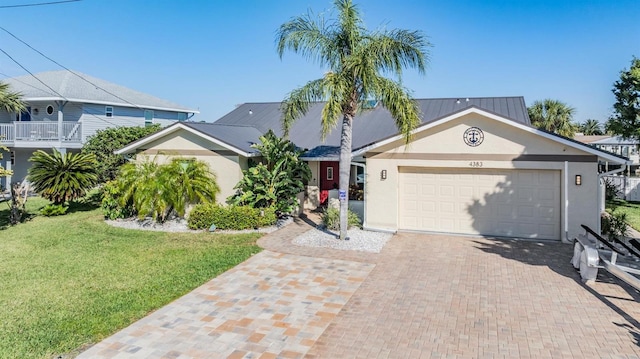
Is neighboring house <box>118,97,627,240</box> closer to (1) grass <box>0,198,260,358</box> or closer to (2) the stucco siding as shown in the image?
(1) grass <box>0,198,260,358</box>

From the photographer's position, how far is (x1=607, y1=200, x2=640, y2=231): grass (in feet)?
49.5

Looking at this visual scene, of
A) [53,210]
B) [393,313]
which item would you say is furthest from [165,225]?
[393,313]

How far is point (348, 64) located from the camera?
11.1 metres

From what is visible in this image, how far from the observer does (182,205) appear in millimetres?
14516

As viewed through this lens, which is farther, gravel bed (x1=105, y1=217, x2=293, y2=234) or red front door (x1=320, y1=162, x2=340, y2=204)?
red front door (x1=320, y1=162, x2=340, y2=204)

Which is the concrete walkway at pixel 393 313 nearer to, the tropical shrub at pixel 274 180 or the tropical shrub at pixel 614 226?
the tropical shrub at pixel 614 226

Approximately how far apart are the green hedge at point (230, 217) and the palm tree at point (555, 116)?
76.0 feet

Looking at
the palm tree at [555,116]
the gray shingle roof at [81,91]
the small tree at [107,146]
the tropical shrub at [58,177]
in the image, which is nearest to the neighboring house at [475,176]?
the tropical shrub at [58,177]

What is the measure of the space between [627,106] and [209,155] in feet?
58.1

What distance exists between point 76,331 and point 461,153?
36.0ft

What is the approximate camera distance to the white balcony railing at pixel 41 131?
78.3 ft

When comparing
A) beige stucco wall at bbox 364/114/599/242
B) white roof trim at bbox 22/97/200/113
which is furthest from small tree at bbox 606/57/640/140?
white roof trim at bbox 22/97/200/113

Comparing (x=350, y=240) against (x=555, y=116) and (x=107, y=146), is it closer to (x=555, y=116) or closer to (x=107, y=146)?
(x=107, y=146)

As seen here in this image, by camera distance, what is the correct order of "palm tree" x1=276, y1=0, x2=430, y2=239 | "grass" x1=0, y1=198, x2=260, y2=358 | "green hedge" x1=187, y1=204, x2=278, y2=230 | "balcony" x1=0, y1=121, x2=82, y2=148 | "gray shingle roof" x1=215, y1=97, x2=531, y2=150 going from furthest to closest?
1. "balcony" x1=0, y1=121, x2=82, y2=148
2. "gray shingle roof" x1=215, y1=97, x2=531, y2=150
3. "green hedge" x1=187, y1=204, x2=278, y2=230
4. "palm tree" x1=276, y1=0, x2=430, y2=239
5. "grass" x1=0, y1=198, x2=260, y2=358
